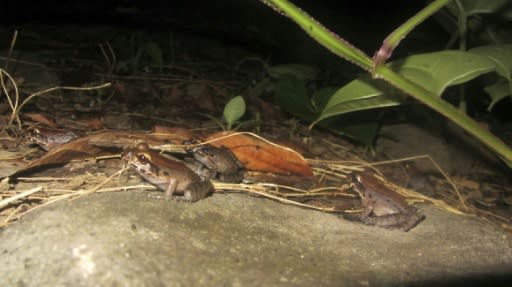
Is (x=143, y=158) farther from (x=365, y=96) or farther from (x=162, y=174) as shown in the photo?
(x=365, y=96)

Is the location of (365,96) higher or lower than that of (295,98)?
higher

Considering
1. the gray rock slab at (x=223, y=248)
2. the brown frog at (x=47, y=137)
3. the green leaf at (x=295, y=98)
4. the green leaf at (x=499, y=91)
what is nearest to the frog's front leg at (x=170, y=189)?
the gray rock slab at (x=223, y=248)

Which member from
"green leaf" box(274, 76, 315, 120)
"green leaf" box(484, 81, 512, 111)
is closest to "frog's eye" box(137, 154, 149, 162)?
"green leaf" box(274, 76, 315, 120)

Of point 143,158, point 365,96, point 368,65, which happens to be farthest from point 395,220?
point 143,158

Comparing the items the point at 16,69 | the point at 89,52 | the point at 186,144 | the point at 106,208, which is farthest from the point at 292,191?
the point at 89,52

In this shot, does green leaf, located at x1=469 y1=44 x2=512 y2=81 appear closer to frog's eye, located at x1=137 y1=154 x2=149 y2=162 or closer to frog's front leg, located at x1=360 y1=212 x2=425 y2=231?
frog's front leg, located at x1=360 y1=212 x2=425 y2=231

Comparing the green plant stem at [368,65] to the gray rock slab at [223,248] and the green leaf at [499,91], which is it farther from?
the green leaf at [499,91]

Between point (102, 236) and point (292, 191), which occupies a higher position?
point (102, 236)

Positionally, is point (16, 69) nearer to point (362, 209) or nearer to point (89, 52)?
point (89, 52)

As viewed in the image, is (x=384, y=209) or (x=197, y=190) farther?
(x=384, y=209)
